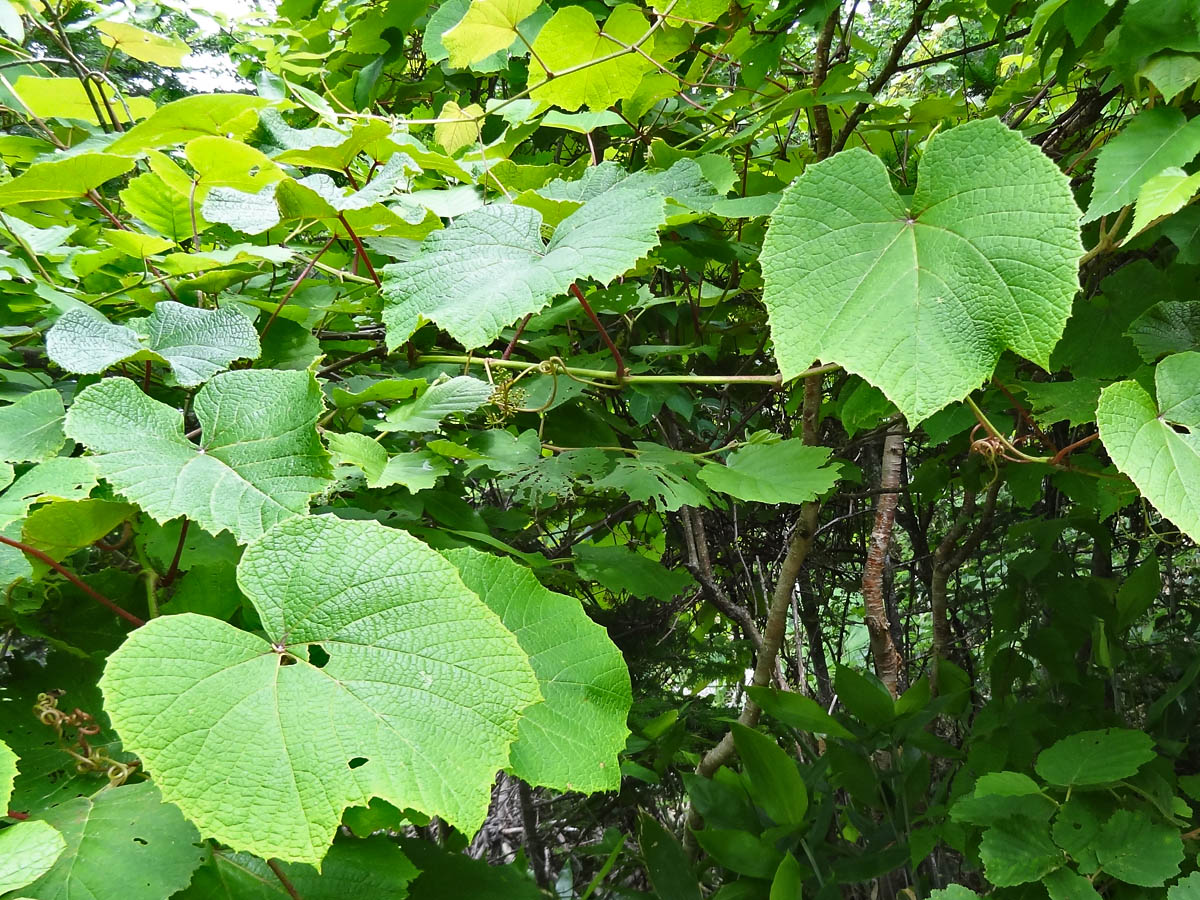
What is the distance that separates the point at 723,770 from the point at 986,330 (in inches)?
Answer: 48.6

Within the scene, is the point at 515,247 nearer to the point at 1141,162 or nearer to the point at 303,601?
the point at 303,601

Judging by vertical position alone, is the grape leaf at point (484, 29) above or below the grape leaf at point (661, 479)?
above

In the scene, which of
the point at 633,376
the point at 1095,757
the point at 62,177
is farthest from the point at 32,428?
the point at 1095,757

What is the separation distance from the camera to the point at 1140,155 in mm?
721

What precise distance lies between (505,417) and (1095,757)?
40.3 inches

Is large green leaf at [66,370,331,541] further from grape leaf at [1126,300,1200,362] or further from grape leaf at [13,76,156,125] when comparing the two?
grape leaf at [1126,300,1200,362]

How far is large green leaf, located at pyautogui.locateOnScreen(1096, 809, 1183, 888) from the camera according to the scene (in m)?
1.03

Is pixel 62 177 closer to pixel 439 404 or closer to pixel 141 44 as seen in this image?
pixel 439 404

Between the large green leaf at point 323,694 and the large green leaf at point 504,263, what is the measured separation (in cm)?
22

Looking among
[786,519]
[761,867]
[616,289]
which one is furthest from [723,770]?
[616,289]

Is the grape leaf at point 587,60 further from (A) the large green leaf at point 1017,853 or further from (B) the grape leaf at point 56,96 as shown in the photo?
(A) the large green leaf at point 1017,853

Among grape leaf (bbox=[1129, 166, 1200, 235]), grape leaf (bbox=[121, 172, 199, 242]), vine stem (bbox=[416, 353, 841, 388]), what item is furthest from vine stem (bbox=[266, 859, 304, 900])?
grape leaf (bbox=[1129, 166, 1200, 235])

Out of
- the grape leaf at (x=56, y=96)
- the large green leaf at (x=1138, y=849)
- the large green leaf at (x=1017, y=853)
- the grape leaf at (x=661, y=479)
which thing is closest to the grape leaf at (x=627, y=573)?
the grape leaf at (x=661, y=479)

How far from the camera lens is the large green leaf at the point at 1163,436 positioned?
555 mm
